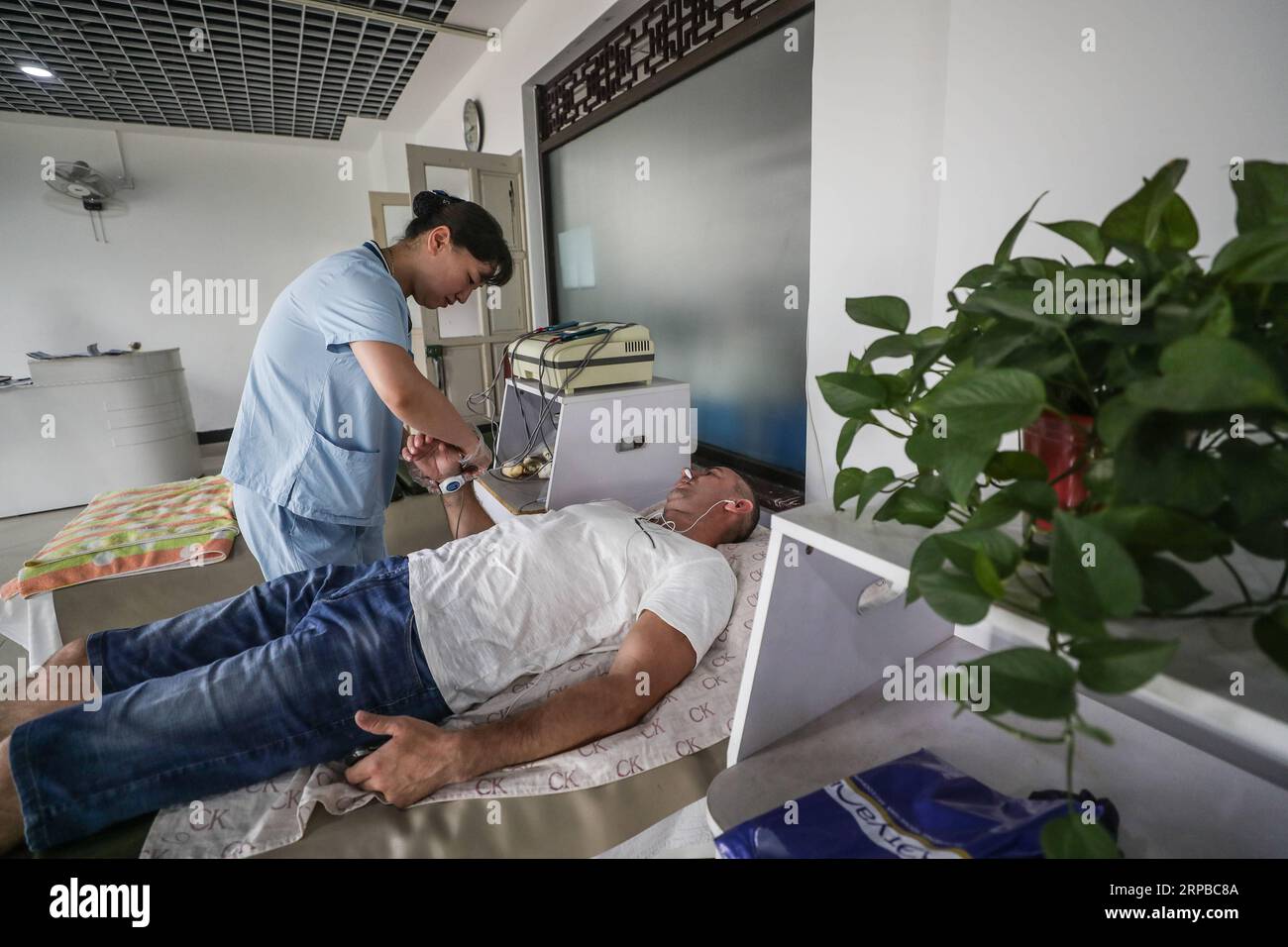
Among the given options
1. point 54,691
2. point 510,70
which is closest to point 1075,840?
point 54,691

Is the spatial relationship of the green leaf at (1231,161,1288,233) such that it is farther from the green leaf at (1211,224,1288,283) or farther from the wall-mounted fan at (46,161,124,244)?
the wall-mounted fan at (46,161,124,244)

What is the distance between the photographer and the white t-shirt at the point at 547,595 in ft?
3.73

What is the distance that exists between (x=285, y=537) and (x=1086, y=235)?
1.69 m

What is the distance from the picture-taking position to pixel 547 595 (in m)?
1.22

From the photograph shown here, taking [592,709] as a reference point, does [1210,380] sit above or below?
above

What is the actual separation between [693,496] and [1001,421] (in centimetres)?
118


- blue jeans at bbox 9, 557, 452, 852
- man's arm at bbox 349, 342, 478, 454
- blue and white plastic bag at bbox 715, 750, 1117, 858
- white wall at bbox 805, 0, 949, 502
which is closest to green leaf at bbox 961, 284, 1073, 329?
blue and white plastic bag at bbox 715, 750, 1117, 858

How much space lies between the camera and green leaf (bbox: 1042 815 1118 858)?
34cm

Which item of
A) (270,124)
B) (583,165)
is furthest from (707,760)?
(270,124)

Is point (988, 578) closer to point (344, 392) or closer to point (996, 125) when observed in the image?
point (996, 125)

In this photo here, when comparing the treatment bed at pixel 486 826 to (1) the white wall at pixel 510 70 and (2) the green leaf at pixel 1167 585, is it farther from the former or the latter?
(1) the white wall at pixel 510 70

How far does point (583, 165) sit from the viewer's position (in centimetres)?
271

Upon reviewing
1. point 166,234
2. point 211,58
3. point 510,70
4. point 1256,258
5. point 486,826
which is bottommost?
point 486,826
